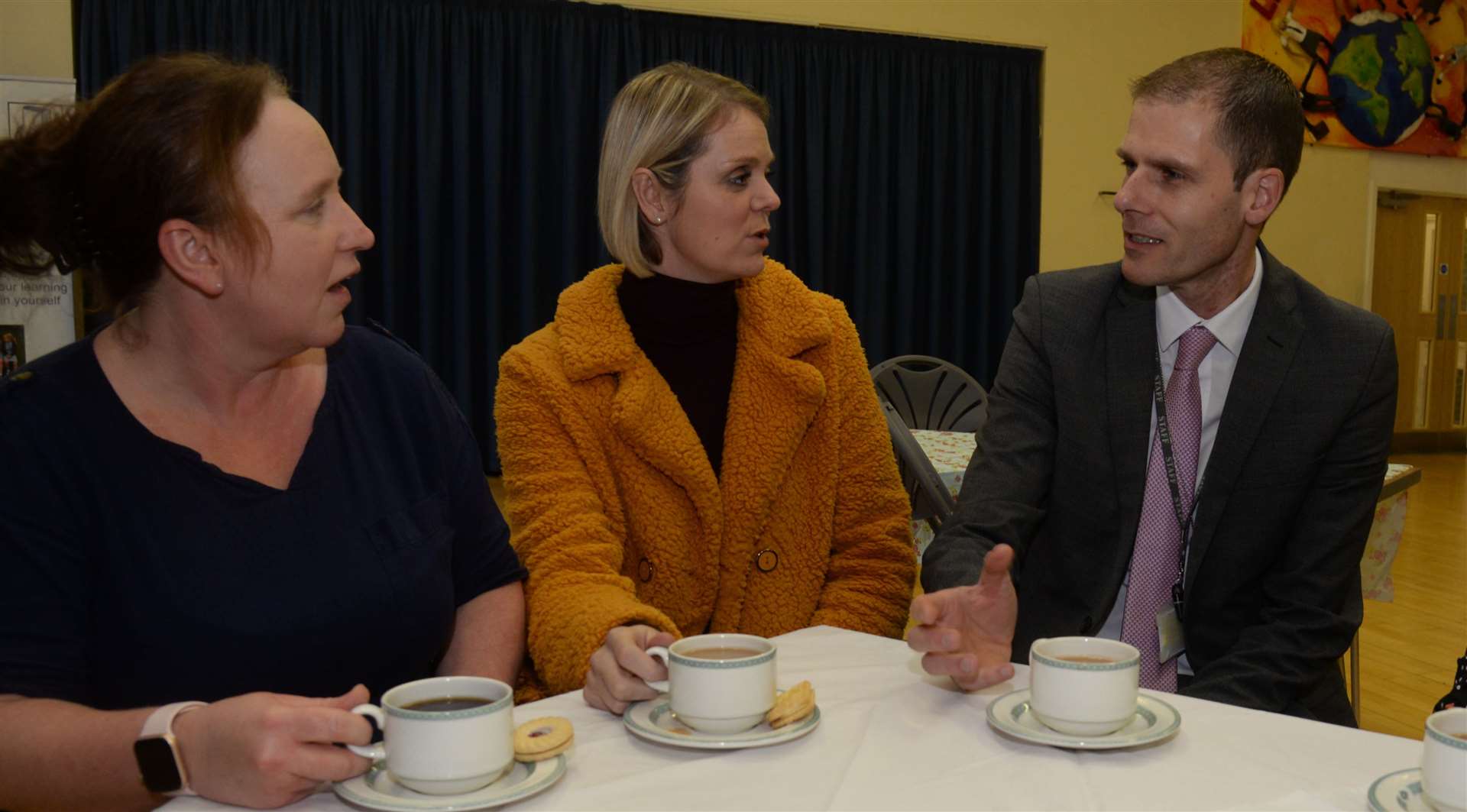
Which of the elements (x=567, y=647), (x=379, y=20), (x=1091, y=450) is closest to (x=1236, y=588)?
(x=1091, y=450)

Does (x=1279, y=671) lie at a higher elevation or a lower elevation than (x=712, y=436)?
lower

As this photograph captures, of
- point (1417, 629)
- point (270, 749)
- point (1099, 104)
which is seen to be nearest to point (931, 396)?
point (1417, 629)

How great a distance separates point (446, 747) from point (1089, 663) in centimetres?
56

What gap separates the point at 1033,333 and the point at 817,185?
5.52 meters

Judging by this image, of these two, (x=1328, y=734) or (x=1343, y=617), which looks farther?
(x=1343, y=617)

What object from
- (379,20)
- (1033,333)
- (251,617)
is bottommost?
(251,617)

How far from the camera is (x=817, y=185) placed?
287 inches

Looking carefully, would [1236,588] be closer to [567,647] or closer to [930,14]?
[567,647]

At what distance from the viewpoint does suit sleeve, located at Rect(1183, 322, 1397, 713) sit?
1.66 meters

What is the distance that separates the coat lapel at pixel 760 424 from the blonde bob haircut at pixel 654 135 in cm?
24

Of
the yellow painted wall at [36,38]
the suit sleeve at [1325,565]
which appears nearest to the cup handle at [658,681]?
the suit sleeve at [1325,565]

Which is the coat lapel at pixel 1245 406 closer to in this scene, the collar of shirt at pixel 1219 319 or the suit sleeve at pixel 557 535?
the collar of shirt at pixel 1219 319

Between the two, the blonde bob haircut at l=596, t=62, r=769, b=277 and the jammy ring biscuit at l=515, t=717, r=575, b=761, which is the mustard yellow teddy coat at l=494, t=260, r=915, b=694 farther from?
the jammy ring biscuit at l=515, t=717, r=575, b=761

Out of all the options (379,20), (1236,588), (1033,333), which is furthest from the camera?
(379,20)
